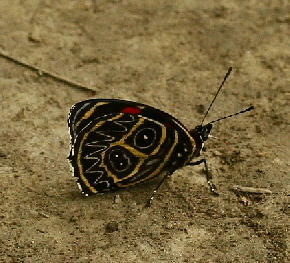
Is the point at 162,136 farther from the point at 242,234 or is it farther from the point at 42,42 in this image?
the point at 42,42

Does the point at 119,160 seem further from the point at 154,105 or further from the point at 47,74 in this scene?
the point at 47,74

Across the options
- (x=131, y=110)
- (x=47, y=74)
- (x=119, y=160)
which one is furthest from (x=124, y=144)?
(x=47, y=74)

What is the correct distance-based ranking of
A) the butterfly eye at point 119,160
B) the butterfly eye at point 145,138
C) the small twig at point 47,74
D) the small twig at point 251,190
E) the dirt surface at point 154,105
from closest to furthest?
the dirt surface at point 154,105, the butterfly eye at point 145,138, the butterfly eye at point 119,160, the small twig at point 251,190, the small twig at point 47,74

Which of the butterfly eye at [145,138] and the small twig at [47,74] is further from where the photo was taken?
the small twig at [47,74]

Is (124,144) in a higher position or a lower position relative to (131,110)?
lower

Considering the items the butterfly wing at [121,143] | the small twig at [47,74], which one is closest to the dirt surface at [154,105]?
the small twig at [47,74]

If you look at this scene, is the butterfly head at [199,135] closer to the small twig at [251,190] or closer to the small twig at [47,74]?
the small twig at [251,190]

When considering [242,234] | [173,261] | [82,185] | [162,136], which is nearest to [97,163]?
[82,185]
